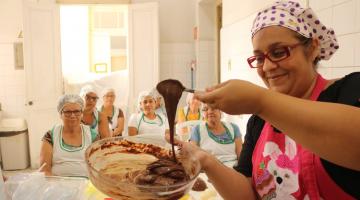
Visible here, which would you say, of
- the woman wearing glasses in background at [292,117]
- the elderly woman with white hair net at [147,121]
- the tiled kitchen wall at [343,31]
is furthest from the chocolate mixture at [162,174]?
the elderly woman with white hair net at [147,121]

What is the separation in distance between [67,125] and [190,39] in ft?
Answer: 12.3

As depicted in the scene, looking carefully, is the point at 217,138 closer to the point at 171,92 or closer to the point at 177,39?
the point at 171,92

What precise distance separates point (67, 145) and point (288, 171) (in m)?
2.11

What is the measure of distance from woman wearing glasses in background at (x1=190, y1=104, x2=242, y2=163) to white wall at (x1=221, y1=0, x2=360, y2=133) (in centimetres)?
48

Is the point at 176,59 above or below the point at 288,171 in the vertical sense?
above

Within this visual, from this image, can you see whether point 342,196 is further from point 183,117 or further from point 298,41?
point 183,117

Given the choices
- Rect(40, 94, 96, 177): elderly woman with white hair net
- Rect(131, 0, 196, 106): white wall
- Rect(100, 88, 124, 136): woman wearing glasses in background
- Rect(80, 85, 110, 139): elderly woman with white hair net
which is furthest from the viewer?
Rect(131, 0, 196, 106): white wall

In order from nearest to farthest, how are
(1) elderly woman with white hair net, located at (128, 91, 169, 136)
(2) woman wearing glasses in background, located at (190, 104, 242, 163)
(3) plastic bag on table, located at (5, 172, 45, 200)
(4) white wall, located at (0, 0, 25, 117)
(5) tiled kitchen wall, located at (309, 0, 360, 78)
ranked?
(3) plastic bag on table, located at (5, 172, 45, 200), (5) tiled kitchen wall, located at (309, 0, 360, 78), (2) woman wearing glasses in background, located at (190, 104, 242, 163), (1) elderly woman with white hair net, located at (128, 91, 169, 136), (4) white wall, located at (0, 0, 25, 117)

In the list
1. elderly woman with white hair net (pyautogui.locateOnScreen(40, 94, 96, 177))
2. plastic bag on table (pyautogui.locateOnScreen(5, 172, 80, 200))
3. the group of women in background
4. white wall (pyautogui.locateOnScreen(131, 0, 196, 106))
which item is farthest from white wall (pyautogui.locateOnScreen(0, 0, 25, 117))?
plastic bag on table (pyautogui.locateOnScreen(5, 172, 80, 200))

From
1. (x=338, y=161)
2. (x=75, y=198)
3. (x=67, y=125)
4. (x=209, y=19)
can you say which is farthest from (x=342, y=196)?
(x=209, y=19)

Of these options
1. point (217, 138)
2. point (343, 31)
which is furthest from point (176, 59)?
point (343, 31)

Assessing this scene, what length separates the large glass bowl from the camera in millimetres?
768

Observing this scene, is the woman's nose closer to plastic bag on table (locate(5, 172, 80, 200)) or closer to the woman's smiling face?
the woman's smiling face

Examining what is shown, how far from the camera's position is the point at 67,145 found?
2570 millimetres
